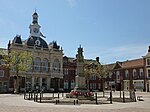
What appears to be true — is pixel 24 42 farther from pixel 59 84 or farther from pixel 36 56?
pixel 59 84

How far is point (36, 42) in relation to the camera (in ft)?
213

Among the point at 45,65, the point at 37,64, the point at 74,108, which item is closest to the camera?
the point at 74,108

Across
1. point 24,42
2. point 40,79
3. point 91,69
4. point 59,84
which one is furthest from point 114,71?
point 24,42

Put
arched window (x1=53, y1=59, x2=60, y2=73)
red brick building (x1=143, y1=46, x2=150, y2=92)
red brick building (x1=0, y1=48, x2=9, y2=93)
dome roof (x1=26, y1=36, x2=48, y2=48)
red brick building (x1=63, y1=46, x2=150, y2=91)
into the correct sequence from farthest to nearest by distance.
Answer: arched window (x1=53, y1=59, x2=60, y2=73)
red brick building (x1=63, y1=46, x2=150, y2=91)
dome roof (x1=26, y1=36, x2=48, y2=48)
red brick building (x1=143, y1=46, x2=150, y2=92)
red brick building (x1=0, y1=48, x2=9, y2=93)

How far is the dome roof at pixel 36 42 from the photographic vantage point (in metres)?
63.9

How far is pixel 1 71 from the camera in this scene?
57.0m

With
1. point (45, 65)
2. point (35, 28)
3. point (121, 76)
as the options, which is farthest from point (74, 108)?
point (121, 76)

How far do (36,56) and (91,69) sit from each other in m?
16.9

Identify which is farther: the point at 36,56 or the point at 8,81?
the point at 36,56

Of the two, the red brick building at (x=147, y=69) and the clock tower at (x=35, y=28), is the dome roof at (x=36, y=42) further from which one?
the red brick building at (x=147, y=69)

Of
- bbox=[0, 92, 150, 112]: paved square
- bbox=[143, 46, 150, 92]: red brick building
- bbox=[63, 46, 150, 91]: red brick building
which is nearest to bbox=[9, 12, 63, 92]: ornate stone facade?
bbox=[63, 46, 150, 91]: red brick building

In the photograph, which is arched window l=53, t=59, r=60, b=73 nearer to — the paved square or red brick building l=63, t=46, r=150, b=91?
red brick building l=63, t=46, r=150, b=91

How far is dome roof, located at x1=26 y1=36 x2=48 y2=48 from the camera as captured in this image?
63.9 m

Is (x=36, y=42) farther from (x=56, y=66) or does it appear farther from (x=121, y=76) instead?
(x=121, y=76)
